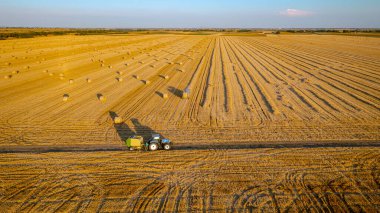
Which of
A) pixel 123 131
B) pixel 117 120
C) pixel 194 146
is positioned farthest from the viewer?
pixel 117 120

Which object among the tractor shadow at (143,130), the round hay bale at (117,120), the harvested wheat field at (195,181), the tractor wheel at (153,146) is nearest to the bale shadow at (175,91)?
the tractor shadow at (143,130)

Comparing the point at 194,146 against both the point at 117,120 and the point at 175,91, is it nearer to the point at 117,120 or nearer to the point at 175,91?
the point at 117,120

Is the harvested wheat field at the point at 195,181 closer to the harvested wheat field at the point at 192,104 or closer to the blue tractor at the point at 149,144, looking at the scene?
the blue tractor at the point at 149,144

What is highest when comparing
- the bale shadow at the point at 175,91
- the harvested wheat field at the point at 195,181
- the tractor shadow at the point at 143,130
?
the bale shadow at the point at 175,91

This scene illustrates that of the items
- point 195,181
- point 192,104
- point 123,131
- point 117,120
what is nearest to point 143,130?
point 123,131

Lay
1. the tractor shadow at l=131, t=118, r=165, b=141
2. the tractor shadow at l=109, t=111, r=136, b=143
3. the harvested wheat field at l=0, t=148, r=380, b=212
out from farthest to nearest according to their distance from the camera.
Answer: the tractor shadow at l=131, t=118, r=165, b=141 < the tractor shadow at l=109, t=111, r=136, b=143 < the harvested wheat field at l=0, t=148, r=380, b=212

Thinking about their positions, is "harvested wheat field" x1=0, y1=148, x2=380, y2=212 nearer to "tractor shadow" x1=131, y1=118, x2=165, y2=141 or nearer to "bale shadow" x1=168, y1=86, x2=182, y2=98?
"tractor shadow" x1=131, y1=118, x2=165, y2=141

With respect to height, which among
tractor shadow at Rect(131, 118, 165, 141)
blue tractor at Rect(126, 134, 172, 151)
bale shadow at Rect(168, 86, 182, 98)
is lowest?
tractor shadow at Rect(131, 118, 165, 141)

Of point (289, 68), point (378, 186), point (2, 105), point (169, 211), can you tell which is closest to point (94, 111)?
point (2, 105)

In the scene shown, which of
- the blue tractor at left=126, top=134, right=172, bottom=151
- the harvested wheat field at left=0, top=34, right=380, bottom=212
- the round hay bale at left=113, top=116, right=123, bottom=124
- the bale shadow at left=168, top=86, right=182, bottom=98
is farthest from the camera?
the bale shadow at left=168, top=86, right=182, bottom=98

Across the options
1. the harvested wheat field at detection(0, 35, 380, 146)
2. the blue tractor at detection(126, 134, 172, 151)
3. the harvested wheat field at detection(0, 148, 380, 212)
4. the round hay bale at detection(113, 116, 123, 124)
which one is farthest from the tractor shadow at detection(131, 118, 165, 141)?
the harvested wheat field at detection(0, 148, 380, 212)
